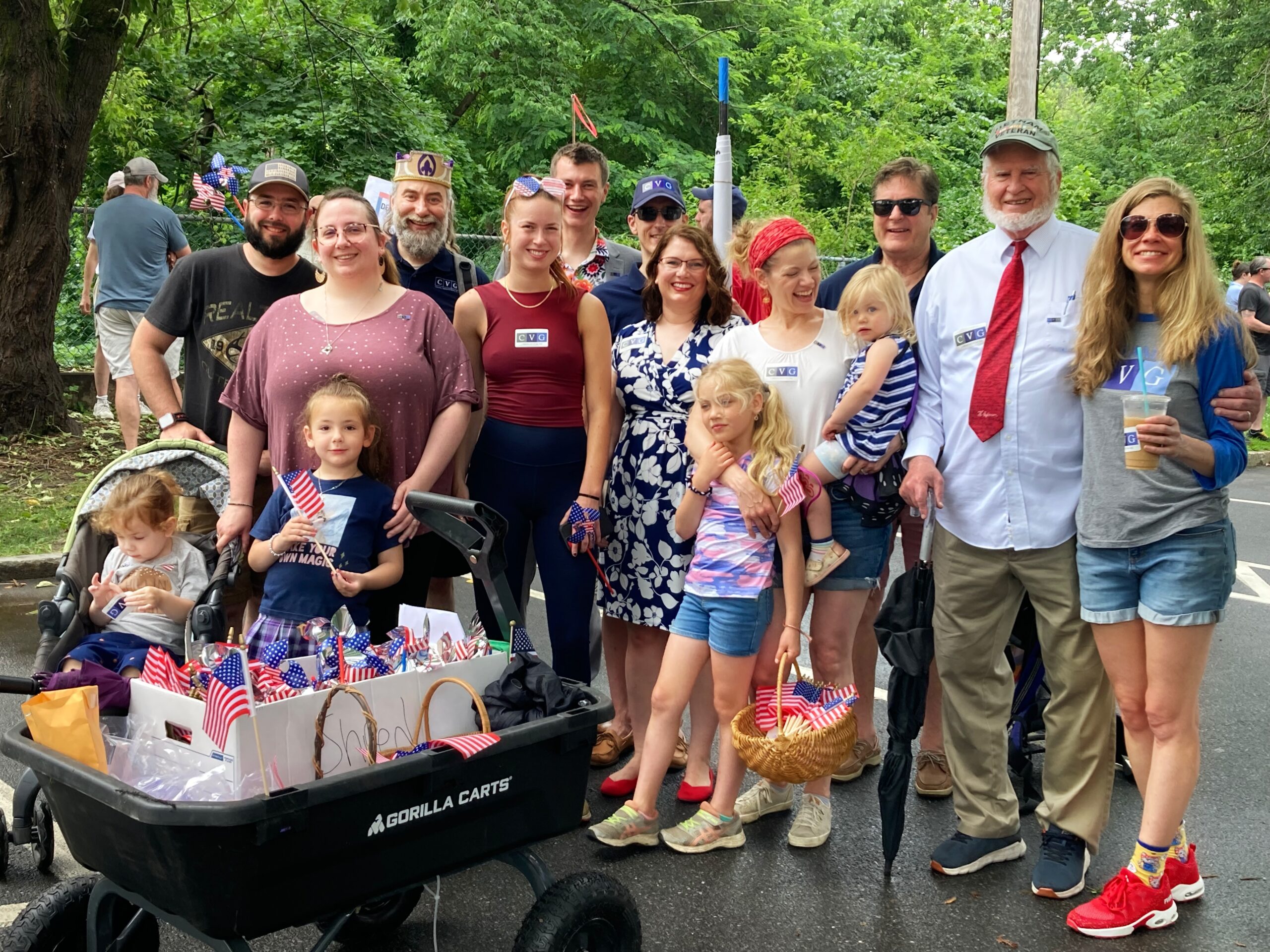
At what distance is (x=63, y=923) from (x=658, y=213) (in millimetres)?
3435

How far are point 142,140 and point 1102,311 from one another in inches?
647

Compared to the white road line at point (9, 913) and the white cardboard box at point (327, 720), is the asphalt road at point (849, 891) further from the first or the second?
the white cardboard box at point (327, 720)

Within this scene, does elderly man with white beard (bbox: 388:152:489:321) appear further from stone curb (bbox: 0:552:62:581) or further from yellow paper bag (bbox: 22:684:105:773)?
stone curb (bbox: 0:552:62:581)

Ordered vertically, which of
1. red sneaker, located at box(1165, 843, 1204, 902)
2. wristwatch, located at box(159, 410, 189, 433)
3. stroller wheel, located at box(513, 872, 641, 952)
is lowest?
red sneaker, located at box(1165, 843, 1204, 902)

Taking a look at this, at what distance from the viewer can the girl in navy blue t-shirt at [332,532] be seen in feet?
12.1

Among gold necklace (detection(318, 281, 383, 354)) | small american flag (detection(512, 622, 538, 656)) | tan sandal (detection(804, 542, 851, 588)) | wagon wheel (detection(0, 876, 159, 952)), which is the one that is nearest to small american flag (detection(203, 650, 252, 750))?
wagon wheel (detection(0, 876, 159, 952))

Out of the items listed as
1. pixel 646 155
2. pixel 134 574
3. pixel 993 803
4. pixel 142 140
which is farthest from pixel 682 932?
pixel 646 155

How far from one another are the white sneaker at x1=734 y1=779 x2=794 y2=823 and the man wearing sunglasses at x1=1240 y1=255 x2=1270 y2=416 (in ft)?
40.7

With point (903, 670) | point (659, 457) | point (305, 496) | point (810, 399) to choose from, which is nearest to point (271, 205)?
point (305, 496)

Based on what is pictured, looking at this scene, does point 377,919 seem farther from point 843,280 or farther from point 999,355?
point 843,280

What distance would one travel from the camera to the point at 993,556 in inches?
149

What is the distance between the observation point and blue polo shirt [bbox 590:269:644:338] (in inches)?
184

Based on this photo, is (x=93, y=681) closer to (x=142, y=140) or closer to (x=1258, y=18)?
(x=142, y=140)

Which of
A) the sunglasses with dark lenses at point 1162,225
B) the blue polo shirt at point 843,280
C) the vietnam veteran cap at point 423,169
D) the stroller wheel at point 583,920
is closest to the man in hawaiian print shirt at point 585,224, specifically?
the vietnam veteran cap at point 423,169
